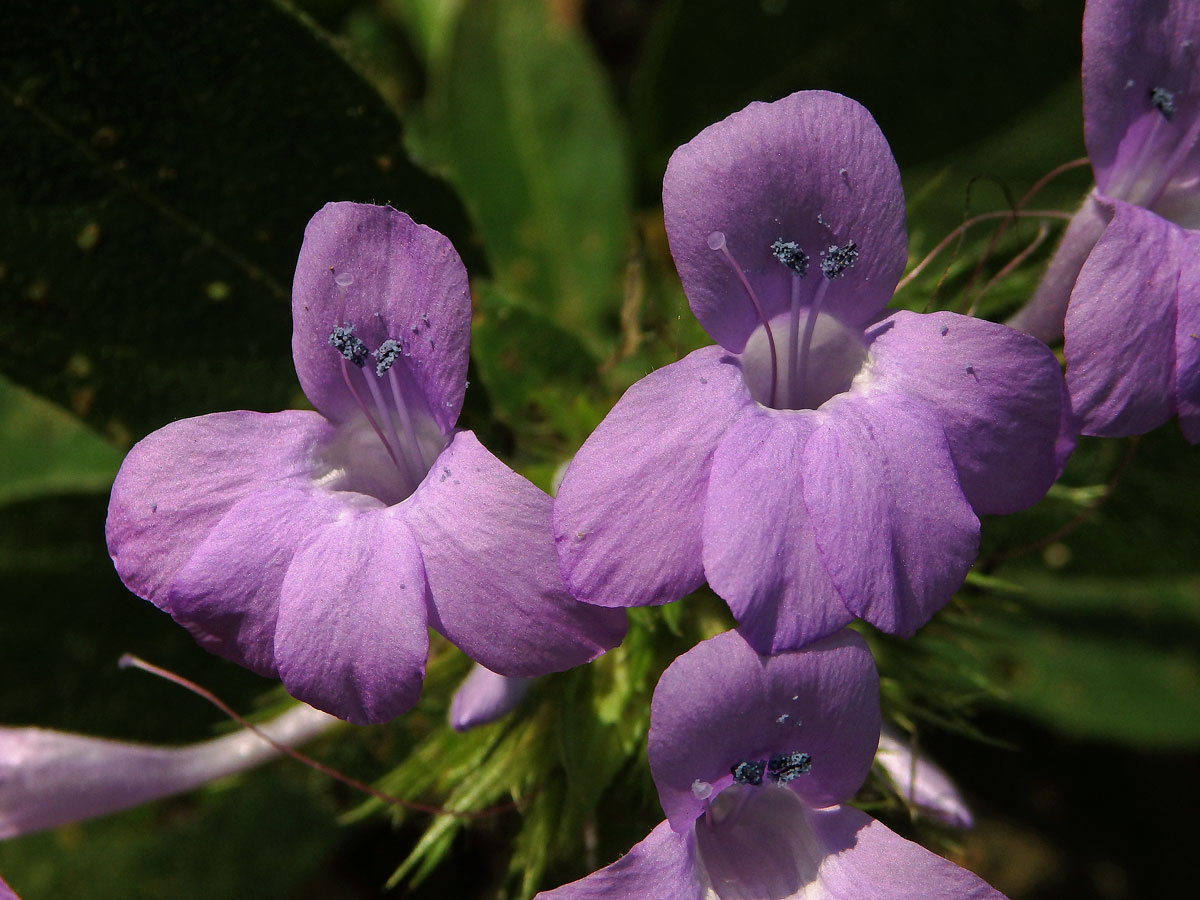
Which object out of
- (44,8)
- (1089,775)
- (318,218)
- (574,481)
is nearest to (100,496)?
(44,8)

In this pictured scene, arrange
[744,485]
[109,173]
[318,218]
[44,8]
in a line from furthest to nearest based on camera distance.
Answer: [109,173], [44,8], [318,218], [744,485]

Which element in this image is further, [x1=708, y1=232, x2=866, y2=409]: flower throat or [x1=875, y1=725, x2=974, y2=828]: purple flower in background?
[x1=875, y1=725, x2=974, y2=828]: purple flower in background

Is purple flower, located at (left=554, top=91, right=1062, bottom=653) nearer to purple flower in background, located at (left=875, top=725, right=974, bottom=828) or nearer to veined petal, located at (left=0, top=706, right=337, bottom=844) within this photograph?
purple flower in background, located at (left=875, top=725, right=974, bottom=828)

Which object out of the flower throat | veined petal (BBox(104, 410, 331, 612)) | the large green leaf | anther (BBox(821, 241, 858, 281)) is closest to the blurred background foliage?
the large green leaf

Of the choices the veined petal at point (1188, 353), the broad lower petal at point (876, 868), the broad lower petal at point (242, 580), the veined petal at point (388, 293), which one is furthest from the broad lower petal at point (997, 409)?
the broad lower petal at point (242, 580)

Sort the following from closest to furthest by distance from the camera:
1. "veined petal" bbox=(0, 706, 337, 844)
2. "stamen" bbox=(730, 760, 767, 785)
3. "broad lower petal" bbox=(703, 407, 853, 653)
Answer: "broad lower petal" bbox=(703, 407, 853, 653) → "stamen" bbox=(730, 760, 767, 785) → "veined petal" bbox=(0, 706, 337, 844)

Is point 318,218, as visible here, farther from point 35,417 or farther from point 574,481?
point 35,417
